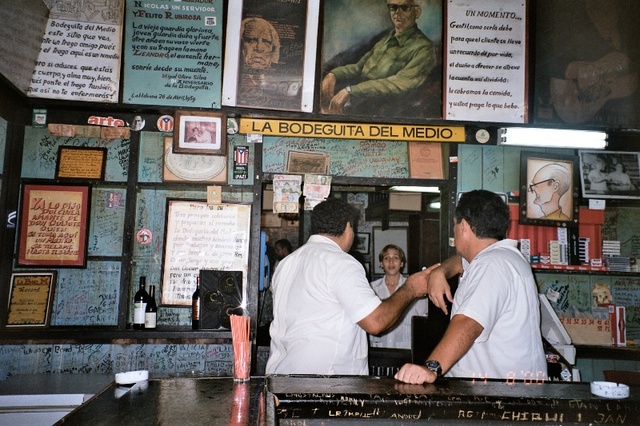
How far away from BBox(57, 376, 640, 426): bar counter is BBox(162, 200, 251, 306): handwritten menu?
255 centimetres


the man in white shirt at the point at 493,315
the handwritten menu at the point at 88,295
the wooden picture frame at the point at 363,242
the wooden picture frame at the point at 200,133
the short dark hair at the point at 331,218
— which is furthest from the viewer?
the wooden picture frame at the point at 363,242

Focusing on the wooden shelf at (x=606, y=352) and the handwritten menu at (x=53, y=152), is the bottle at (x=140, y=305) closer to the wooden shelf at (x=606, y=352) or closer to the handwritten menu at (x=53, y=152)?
the handwritten menu at (x=53, y=152)

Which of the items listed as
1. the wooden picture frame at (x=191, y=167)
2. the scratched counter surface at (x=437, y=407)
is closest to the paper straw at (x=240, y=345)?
the scratched counter surface at (x=437, y=407)

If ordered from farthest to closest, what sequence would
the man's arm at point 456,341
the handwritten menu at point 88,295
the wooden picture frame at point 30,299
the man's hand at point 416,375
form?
the handwritten menu at point 88,295, the wooden picture frame at point 30,299, the man's arm at point 456,341, the man's hand at point 416,375

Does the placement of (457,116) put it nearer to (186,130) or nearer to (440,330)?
(440,330)

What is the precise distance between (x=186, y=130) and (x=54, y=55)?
3.80ft

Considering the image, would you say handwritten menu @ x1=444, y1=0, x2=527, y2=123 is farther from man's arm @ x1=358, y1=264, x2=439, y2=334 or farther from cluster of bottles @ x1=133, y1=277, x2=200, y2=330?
cluster of bottles @ x1=133, y1=277, x2=200, y2=330

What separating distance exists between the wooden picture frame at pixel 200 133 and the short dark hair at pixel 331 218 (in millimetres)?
1645

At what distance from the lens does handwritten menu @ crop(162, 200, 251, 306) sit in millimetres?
4254

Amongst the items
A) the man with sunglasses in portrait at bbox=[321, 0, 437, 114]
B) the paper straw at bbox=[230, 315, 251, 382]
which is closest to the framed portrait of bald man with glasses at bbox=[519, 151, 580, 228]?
the man with sunglasses in portrait at bbox=[321, 0, 437, 114]

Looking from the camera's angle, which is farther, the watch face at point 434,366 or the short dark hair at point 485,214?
the short dark hair at point 485,214

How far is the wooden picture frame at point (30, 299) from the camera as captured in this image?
158 inches

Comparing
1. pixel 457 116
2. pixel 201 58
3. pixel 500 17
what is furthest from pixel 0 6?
pixel 500 17

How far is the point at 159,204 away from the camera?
433 centimetres
